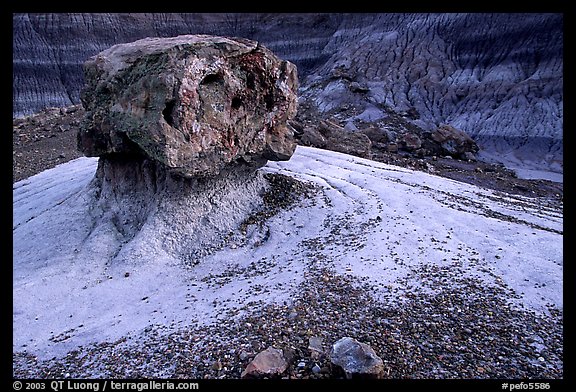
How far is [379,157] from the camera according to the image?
14.9 m

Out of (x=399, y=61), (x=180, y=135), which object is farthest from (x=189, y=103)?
(x=399, y=61)

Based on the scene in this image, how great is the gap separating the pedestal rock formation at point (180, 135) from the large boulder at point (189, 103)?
2cm

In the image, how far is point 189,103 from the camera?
5.94 meters

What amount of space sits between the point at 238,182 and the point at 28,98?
27.3 m

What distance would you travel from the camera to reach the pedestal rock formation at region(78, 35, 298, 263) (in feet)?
19.5

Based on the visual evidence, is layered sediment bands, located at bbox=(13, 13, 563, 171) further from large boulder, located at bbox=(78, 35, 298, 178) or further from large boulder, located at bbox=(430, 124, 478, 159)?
large boulder, located at bbox=(78, 35, 298, 178)

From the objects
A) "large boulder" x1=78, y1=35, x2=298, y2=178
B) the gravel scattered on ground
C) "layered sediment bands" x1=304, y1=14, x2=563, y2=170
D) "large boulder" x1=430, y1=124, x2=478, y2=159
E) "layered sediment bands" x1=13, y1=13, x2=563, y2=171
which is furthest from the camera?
"layered sediment bands" x1=13, y1=13, x2=563, y2=171

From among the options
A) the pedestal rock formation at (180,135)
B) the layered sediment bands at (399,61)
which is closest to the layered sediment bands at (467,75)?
the layered sediment bands at (399,61)

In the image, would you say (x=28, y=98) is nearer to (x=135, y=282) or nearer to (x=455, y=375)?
(x=135, y=282)

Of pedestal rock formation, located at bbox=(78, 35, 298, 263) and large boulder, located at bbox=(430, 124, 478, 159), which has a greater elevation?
pedestal rock formation, located at bbox=(78, 35, 298, 263)

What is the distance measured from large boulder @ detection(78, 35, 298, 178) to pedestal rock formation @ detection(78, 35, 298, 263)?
0.02 metres

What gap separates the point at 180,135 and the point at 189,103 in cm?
47

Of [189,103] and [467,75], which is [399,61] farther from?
[189,103]

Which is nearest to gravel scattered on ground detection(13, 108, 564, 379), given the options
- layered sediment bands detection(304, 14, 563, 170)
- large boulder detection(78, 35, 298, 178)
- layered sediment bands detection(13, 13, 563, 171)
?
large boulder detection(78, 35, 298, 178)
